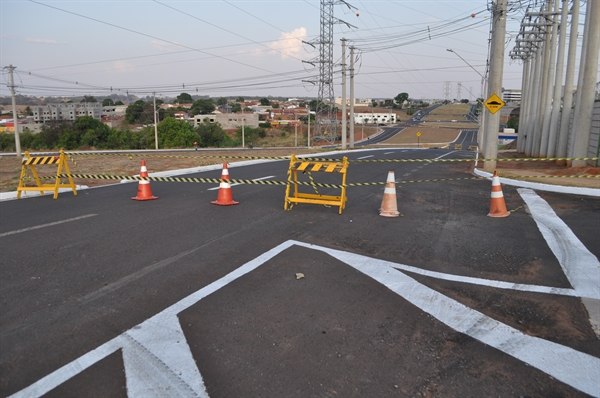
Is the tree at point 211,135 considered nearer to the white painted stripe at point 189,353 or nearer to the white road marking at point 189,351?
the white road marking at point 189,351

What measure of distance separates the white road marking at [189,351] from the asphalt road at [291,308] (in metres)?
0.02

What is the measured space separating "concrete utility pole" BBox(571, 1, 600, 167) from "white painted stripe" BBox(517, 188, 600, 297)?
34.7ft

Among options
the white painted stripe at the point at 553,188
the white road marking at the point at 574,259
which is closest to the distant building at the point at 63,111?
the white painted stripe at the point at 553,188

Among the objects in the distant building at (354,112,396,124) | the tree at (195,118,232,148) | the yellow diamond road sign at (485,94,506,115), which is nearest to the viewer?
the yellow diamond road sign at (485,94,506,115)

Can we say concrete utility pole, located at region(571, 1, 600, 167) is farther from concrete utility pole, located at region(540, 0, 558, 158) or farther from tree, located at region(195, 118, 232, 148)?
tree, located at region(195, 118, 232, 148)

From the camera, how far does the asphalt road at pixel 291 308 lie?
11.7ft

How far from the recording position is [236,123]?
124m

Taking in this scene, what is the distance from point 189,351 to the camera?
3916mm

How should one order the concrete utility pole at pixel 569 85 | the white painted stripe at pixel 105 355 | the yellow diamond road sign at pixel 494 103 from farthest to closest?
the concrete utility pole at pixel 569 85 → the yellow diamond road sign at pixel 494 103 → the white painted stripe at pixel 105 355

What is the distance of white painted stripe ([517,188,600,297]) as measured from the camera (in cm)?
566

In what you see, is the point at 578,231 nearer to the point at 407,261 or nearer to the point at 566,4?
the point at 407,261

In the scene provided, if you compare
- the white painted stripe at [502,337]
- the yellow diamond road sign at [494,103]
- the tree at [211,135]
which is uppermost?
the yellow diamond road sign at [494,103]

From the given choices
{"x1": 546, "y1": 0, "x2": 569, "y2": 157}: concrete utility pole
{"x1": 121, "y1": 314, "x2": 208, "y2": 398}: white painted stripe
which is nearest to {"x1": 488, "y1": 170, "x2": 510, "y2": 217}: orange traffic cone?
{"x1": 121, "y1": 314, "x2": 208, "y2": 398}: white painted stripe

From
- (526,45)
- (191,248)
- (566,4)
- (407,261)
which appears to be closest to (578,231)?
(407,261)
